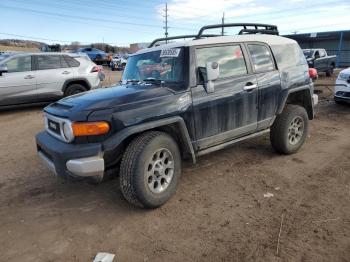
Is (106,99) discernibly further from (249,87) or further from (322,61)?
(322,61)

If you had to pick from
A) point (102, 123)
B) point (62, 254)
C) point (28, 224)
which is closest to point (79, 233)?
point (62, 254)

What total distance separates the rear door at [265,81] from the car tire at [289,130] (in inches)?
7.6

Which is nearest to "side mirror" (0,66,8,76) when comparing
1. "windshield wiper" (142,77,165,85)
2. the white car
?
"windshield wiper" (142,77,165,85)

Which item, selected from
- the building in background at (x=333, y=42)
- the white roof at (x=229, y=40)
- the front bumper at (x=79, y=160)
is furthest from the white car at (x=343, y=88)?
the building in background at (x=333, y=42)

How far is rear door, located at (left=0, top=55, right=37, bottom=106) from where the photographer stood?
926cm

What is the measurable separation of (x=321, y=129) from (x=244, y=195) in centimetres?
395

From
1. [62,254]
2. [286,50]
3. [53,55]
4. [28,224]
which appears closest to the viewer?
[62,254]

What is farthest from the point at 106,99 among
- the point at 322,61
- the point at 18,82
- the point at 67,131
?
the point at 322,61

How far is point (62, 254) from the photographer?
308 centimetres

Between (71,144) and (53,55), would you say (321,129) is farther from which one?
(53,55)

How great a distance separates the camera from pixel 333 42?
118 ft

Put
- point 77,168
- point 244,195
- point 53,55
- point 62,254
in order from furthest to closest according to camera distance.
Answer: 1. point 53,55
2. point 244,195
3. point 77,168
4. point 62,254

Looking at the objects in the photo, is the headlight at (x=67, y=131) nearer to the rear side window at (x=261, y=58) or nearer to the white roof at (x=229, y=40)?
the white roof at (x=229, y=40)

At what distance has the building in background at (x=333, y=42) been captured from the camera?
32.4 metres
